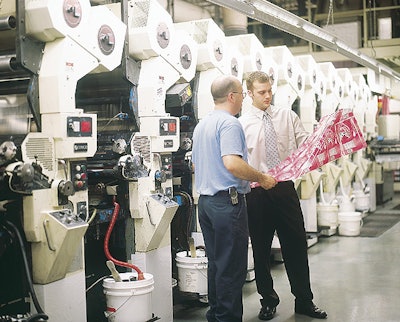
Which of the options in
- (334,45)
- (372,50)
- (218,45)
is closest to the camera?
(218,45)

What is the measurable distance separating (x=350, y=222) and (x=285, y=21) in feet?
11.0

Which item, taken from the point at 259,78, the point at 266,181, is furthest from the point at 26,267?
the point at 259,78

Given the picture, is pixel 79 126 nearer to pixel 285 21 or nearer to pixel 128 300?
pixel 128 300

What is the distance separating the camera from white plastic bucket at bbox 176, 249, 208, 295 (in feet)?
14.1

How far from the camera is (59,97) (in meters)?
3.04

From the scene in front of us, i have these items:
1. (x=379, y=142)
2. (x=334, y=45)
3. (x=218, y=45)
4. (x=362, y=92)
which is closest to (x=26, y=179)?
(x=218, y=45)

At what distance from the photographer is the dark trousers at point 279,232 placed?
158 inches

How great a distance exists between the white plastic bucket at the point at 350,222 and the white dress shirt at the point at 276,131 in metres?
3.62

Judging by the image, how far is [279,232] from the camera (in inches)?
161

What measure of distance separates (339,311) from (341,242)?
2.92 meters

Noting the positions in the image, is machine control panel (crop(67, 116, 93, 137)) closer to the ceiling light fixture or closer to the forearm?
the forearm

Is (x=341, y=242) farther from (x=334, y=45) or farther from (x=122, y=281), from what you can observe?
(x=122, y=281)

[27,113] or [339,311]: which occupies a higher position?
[27,113]

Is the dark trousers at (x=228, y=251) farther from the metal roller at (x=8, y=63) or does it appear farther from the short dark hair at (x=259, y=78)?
the metal roller at (x=8, y=63)
